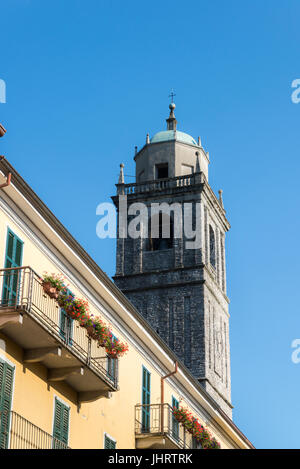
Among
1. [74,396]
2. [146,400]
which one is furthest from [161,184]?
[74,396]

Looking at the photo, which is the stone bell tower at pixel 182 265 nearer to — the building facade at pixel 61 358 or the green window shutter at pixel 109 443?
the building facade at pixel 61 358

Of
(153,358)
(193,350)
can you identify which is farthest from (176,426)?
(193,350)

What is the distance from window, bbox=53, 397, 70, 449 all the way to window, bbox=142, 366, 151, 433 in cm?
495

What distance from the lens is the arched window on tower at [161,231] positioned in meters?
57.9

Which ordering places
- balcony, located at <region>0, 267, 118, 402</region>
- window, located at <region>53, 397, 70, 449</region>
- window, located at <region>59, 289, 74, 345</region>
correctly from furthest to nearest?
window, located at <region>59, 289, 74, 345</region> → window, located at <region>53, 397, 70, 449</region> → balcony, located at <region>0, 267, 118, 402</region>

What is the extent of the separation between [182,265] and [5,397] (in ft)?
121

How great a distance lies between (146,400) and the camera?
90.5 ft

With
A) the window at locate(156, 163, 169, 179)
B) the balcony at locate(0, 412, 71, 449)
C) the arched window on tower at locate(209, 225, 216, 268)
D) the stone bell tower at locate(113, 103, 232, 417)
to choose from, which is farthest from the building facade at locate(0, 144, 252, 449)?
the window at locate(156, 163, 169, 179)

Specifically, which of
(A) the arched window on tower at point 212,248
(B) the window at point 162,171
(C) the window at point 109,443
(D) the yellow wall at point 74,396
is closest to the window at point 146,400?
(D) the yellow wall at point 74,396

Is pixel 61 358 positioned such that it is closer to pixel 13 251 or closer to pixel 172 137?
pixel 13 251

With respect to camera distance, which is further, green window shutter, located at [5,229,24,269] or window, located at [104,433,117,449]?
window, located at [104,433,117,449]

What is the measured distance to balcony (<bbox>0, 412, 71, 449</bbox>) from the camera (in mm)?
18516

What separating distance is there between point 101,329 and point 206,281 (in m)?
32.8

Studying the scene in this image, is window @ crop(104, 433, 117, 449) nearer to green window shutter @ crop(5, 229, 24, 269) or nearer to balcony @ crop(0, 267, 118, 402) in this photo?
balcony @ crop(0, 267, 118, 402)
